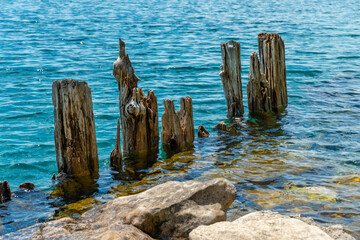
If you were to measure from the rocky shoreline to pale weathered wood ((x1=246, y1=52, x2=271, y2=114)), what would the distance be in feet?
20.6

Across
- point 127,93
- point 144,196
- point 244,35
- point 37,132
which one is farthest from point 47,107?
point 244,35

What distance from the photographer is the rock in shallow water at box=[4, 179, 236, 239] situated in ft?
20.2

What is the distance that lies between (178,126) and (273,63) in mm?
3882

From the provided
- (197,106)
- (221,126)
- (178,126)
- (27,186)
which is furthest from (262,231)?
(197,106)

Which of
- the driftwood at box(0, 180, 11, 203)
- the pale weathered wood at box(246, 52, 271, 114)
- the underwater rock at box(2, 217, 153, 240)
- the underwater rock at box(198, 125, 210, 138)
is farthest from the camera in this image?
the pale weathered wood at box(246, 52, 271, 114)

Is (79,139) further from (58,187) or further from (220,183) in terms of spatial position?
(220,183)

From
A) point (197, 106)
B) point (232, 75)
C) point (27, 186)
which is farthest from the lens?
point (197, 106)

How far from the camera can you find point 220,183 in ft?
21.7

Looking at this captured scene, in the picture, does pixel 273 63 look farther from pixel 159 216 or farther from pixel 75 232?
pixel 75 232

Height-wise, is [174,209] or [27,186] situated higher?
[174,209]

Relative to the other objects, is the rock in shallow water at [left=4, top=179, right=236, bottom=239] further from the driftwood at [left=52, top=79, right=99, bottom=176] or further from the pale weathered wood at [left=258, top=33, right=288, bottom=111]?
the pale weathered wood at [left=258, top=33, right=288, bottom=111]

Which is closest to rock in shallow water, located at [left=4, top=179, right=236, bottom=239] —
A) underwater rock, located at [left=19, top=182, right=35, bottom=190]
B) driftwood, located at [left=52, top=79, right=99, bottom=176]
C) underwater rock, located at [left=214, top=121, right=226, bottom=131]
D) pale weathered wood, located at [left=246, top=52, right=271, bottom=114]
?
driftwood, located at [left=52, top=79, right=99, bottom=176]

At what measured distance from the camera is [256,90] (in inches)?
503

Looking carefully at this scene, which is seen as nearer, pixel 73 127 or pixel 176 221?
pixel 176 221
